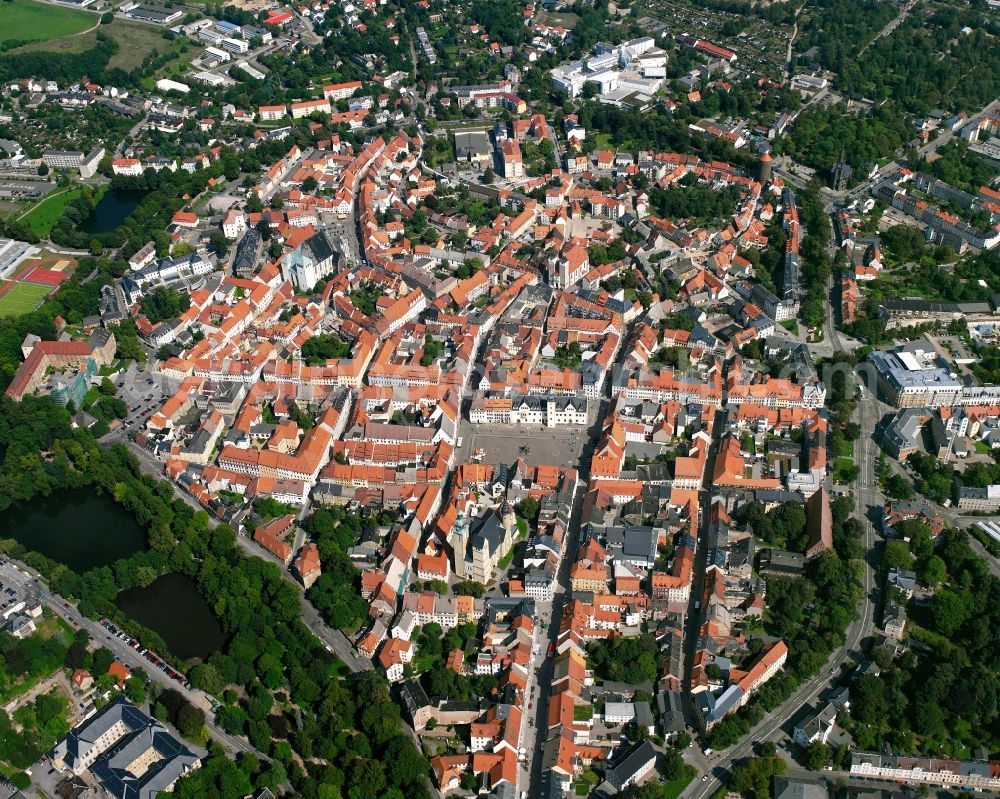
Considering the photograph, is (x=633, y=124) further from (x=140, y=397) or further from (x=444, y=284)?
(x=140, y=397)

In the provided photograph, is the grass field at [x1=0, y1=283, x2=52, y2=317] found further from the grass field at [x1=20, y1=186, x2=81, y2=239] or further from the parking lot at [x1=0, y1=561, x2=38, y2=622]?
the parking lot at [x1=0, y1=561, x2=38, y2=622]

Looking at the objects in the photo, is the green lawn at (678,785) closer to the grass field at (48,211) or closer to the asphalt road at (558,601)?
the asphalt road at (558,601)

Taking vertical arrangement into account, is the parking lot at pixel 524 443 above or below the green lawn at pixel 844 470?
above

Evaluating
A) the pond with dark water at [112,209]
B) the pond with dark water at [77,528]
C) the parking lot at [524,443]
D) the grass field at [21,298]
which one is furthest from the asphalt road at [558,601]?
the pond with dark water at [112,209]

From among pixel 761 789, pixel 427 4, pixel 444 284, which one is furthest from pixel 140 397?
pixel 427 4

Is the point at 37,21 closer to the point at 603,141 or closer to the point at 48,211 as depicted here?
the point at 48,211

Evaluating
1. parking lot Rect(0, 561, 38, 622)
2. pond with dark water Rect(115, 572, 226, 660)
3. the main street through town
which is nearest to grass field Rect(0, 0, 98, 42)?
parking lot Rect(0, 561, 38, 622)
